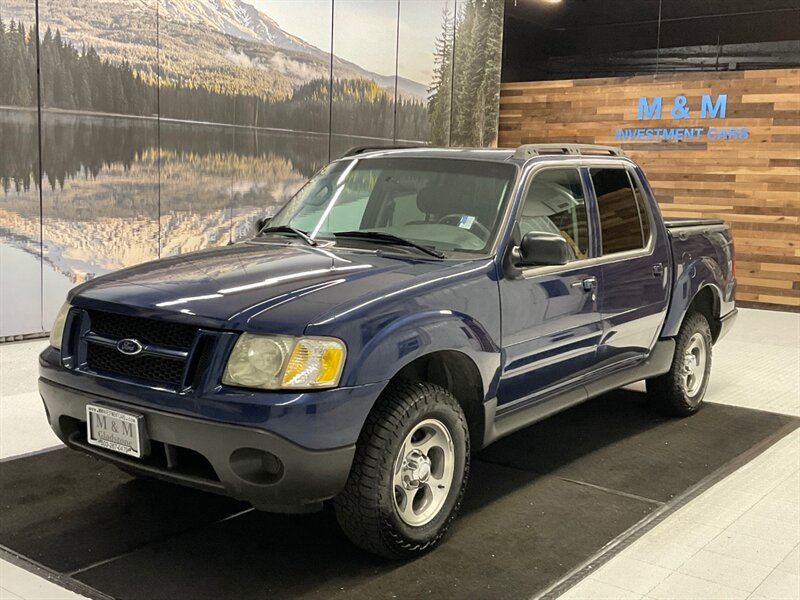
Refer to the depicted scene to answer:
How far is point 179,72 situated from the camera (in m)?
8.77

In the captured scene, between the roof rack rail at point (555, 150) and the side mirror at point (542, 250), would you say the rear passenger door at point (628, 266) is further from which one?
the side mirror at point (542, 250)

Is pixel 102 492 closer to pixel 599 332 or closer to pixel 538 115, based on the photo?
pixel 599 332

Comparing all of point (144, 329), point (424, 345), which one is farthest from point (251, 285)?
point (424, 345)

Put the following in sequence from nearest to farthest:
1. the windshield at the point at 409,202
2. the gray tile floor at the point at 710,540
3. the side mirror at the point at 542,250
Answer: the gray tile floor at the point at 710,540 → the side mirror at the point at 542,250 → the windshield at the point at 409,202

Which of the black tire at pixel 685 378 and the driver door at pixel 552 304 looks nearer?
the driver door at pixel 552 304

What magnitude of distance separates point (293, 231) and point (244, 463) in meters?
1.69

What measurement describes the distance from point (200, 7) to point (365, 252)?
6.05 m

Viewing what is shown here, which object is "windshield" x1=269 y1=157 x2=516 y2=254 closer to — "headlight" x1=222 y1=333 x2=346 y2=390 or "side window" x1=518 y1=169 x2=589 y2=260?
"side window" x1=518 y1=169 x2=589 y2=260

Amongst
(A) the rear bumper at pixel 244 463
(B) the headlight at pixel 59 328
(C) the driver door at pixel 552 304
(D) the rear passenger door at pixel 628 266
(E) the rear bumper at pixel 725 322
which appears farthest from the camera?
(E) the rear bumper at pixel 725 322

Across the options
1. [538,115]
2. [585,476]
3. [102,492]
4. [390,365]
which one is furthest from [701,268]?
[538,115]

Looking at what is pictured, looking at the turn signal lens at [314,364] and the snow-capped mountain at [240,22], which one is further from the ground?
the snow-capped mountain at [240,22]

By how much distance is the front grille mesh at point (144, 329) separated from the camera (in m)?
3.14

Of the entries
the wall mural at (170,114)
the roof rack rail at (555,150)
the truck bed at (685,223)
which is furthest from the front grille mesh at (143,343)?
the wall mural at (170,114)

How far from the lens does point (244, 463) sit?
2992mm
